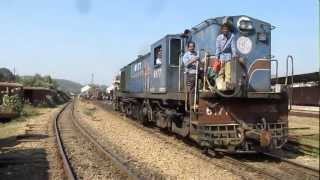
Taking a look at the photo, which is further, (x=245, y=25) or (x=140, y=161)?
(x=245, y=25)

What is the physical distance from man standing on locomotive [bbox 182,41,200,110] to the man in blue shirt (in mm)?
646

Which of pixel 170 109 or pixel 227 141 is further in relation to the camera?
pixel 170 109

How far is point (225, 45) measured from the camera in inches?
481

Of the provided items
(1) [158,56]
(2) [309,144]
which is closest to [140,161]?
(2) [309,144]

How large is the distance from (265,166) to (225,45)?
3.21 meters

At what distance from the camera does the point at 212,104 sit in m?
11.9

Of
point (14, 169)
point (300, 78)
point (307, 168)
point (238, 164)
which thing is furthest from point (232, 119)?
point (300, 78)

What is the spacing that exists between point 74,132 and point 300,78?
15574 millimetres

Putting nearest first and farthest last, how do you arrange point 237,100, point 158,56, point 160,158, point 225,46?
point 160,158
point 237,100
point 225,46
point 158,56

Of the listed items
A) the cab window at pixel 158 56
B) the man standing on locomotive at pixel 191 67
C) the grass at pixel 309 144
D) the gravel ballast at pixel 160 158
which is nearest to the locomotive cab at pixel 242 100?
the man standing on locomotive at pixel 191 67

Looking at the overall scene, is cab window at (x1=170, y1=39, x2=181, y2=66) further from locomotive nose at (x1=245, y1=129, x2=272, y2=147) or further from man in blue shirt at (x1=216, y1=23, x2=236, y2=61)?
locomotive nose at (x1=245, y1=129, x2=272, y2=147)

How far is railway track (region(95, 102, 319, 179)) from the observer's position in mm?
9688

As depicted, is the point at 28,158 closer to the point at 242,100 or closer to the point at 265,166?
the point at 242,100

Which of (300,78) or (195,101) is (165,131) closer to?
(195,101)
